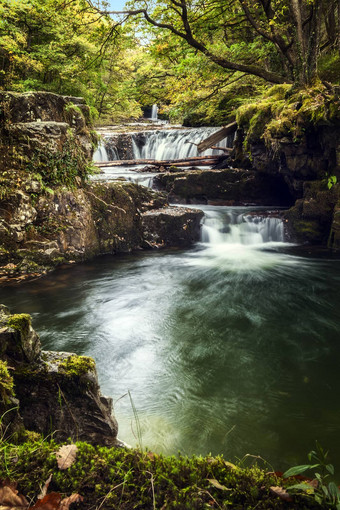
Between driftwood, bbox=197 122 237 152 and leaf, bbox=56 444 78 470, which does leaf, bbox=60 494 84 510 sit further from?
driftwood, bbox=197 122 237 152

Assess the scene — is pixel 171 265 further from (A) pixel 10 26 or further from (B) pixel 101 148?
(B) pixel 101 148

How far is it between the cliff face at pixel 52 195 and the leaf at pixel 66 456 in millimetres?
6289

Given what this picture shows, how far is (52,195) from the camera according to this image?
758cm

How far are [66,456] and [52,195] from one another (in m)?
7.16

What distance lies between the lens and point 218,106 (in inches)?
739

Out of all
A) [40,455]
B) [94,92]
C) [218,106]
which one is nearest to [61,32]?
[94,92]

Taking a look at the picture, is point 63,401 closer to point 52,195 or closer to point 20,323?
point 20,323

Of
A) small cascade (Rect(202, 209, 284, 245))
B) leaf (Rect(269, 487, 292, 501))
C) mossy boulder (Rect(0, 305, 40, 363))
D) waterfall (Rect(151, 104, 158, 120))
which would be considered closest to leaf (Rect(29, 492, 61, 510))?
leaf (Rect(269, 487, 292, 501))

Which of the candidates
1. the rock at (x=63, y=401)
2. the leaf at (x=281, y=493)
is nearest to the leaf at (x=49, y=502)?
the leaf at (x=281, y=493)

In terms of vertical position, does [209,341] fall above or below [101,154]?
below

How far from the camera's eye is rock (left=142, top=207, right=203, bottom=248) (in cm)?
982

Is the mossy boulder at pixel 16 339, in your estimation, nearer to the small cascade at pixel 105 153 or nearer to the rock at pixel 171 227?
the rock at pixel 171 227

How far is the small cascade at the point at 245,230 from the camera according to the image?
1061 cm

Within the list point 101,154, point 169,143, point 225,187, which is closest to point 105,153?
point 101,154
